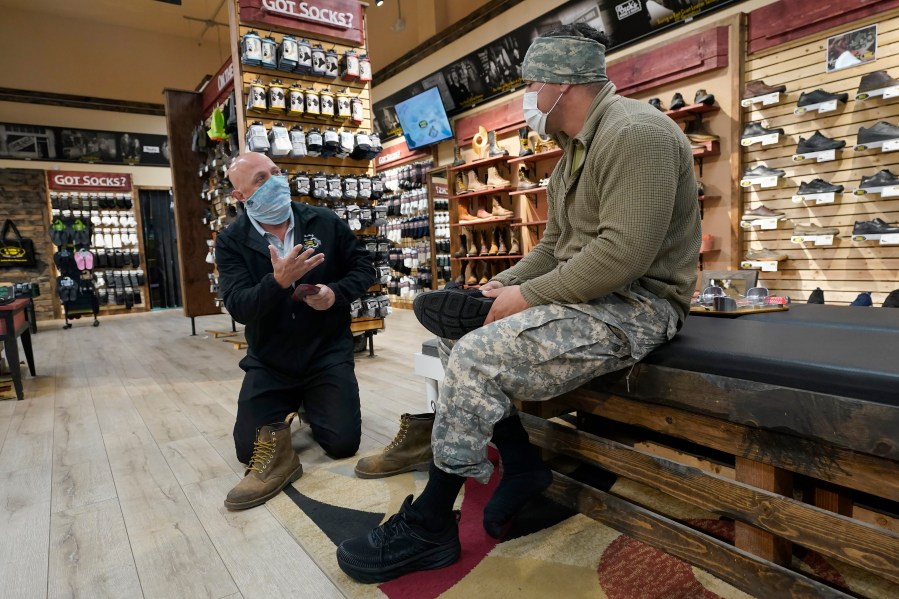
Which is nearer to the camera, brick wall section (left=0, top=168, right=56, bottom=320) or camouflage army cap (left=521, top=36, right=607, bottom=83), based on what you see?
camouflage army cap (left=521, top=36, right=607, bottom=83)

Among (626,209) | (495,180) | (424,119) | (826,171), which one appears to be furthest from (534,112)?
(424,119)

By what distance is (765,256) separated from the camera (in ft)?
14.9

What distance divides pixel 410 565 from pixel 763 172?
448 cm

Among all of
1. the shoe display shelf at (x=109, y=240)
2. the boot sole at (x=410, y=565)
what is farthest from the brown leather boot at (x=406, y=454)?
the shoe display shelf at (x=109, y=240)

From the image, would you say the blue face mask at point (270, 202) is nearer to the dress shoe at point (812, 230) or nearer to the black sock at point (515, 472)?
the black sock at point (515, 472)

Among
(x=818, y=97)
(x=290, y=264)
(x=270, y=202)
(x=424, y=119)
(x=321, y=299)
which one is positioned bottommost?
(x=321, y=299)

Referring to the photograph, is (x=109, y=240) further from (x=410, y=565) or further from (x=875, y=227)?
(x=875, y=227)

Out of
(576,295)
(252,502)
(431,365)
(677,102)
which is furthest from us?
(677,102)

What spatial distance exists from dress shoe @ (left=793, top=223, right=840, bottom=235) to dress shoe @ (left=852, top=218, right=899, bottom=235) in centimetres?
16

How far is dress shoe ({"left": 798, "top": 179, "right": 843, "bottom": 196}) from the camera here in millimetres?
4152

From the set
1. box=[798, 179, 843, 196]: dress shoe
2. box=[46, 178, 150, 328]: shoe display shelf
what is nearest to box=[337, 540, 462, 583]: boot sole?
box=[798, 179, 843, 196]: dress shoe

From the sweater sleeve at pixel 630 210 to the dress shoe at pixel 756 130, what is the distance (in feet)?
12.4

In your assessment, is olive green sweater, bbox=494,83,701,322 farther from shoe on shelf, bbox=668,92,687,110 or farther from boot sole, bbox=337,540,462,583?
shoe on shelf, bbox=668,92,687,110

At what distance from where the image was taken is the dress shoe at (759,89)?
4.38m
